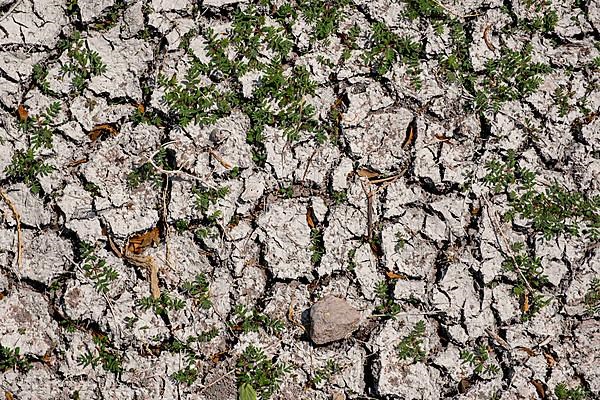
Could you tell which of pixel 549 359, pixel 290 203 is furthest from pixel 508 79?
pixel 549 359

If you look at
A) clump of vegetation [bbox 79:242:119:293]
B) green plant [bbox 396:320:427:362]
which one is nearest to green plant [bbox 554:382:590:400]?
green plant [bbox 396:320:427:362]

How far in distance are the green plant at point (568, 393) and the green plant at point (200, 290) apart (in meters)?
1.52

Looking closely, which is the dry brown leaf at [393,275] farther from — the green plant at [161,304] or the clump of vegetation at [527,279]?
the green plant at [161,304]

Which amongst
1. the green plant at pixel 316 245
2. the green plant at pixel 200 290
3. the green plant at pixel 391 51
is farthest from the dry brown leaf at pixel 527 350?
the green plant at pixel 200 290

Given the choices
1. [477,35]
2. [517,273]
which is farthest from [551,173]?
[477,35]

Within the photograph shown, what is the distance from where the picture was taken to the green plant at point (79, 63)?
124 inches

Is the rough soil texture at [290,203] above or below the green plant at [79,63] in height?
below

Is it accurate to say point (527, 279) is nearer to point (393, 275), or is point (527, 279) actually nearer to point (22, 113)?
point (393, 275)

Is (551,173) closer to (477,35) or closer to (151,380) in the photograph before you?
(477,35)

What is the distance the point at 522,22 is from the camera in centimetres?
338

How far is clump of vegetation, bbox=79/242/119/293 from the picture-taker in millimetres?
3006

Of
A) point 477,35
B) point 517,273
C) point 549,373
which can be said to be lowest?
point 549,373

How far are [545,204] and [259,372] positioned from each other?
1.46 meters

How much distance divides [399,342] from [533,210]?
0.84 m
